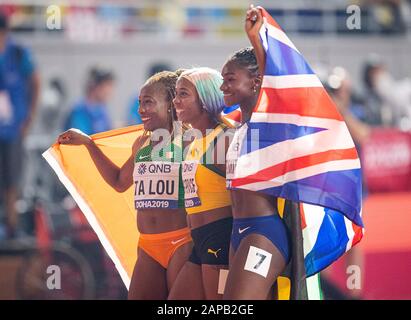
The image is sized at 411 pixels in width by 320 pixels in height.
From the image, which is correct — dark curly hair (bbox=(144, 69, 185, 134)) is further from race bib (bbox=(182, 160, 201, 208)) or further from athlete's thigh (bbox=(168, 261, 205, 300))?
athlete's thigh (bbox=(168, 261, 205, 300))

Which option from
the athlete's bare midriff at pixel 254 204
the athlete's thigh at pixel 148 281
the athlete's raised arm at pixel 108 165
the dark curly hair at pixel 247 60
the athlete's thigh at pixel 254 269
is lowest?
the athlete's thigh at pixel 148 281

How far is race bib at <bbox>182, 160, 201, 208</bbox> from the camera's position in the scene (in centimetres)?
581

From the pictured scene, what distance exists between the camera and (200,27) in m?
14.9

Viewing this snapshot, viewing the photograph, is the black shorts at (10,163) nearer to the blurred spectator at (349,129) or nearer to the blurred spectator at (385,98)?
the blurred spectator at (349,129)

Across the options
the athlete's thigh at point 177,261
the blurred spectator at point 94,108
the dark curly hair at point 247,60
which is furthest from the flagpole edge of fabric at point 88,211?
the blurred spectator at point 94,108

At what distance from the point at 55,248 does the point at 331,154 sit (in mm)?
5239

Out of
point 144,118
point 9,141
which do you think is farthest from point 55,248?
point 144,118

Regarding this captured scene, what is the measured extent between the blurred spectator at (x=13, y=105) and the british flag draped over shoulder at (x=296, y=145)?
18.3ft

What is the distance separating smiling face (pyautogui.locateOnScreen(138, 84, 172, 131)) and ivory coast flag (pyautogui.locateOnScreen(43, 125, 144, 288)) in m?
0.47

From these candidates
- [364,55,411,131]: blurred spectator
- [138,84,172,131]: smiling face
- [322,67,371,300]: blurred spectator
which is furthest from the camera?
[364,55,411,131]: blurred spectator

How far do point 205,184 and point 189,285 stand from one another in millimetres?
576

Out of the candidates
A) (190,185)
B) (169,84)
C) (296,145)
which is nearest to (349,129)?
(169,84)

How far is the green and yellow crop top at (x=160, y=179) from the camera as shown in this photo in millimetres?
6070

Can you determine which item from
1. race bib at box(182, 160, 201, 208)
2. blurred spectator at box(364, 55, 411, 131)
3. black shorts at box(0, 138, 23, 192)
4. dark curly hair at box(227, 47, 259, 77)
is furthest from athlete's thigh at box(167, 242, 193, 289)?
blurred spectator at box(364, 55, 411, 131)
